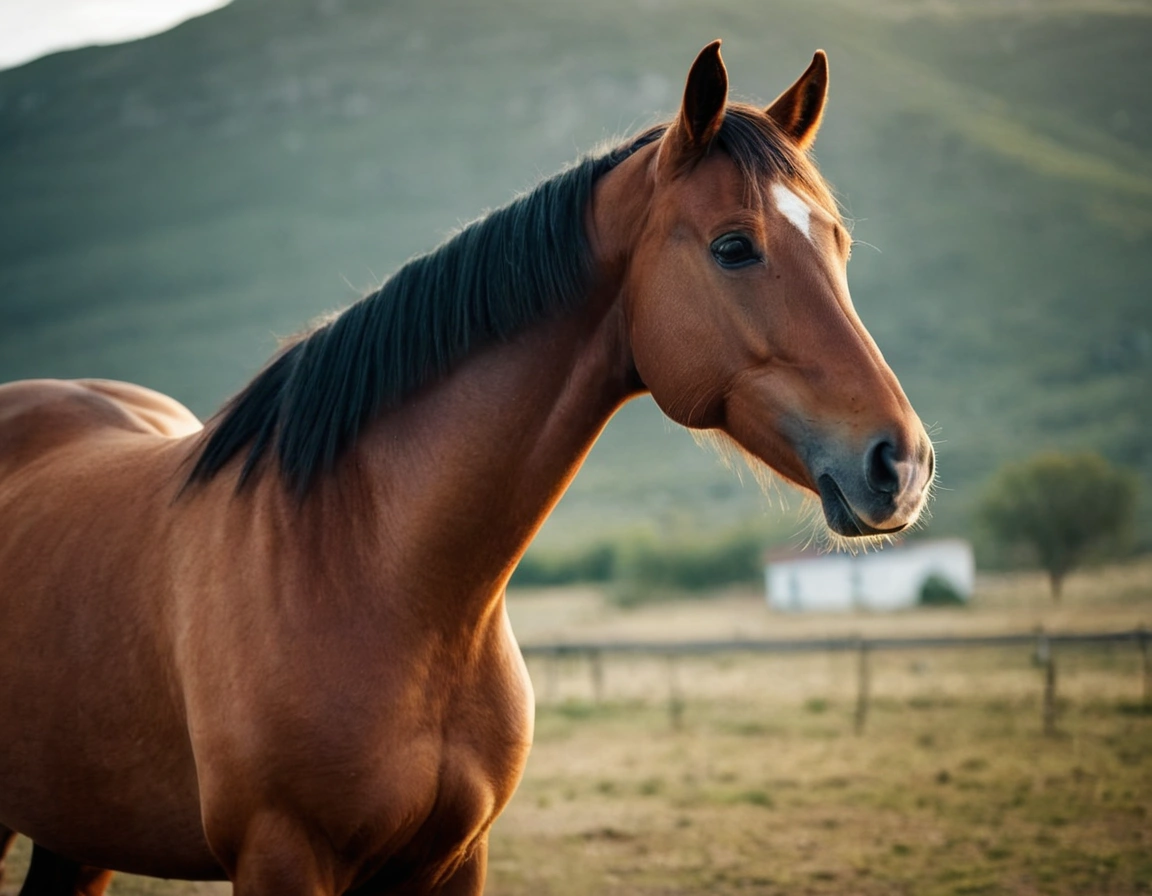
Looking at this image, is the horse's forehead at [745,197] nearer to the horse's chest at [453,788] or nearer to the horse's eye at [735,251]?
the horse's eye at [735,251]

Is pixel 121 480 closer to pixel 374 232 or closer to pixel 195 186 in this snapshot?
pixel 374 232

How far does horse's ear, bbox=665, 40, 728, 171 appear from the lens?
2625 millimetres

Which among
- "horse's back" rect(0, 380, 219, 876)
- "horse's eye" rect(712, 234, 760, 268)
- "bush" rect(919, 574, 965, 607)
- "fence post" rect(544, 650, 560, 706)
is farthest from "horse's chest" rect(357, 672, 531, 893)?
"bush" rect(919, 574, 965, 607)

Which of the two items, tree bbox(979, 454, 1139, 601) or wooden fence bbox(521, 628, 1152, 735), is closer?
wooden fence bbox(521, 628, 1152, 735)

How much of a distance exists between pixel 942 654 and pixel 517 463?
24.3 metres

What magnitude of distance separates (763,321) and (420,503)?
3.59 ft

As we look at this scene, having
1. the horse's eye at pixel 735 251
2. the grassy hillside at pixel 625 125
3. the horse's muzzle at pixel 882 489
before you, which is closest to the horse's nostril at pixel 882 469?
the horse's muzzle at pixel 882 489

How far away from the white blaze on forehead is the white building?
1978 inches

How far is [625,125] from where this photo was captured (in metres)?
74.6

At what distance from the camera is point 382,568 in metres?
2.91

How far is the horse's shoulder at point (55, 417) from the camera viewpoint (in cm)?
432

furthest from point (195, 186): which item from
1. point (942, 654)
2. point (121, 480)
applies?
point (121, 480)

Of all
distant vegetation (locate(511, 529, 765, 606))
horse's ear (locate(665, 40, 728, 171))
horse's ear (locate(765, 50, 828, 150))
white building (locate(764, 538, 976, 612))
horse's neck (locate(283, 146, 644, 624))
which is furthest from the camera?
distant vegetation (locate(511, 529, 765, 606))

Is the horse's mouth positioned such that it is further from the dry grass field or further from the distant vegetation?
the distant vegetation
